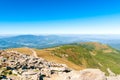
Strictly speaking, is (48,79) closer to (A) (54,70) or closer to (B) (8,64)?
(A) (54,70)

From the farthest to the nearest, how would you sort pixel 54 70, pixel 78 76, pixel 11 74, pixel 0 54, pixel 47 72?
pixel 0 54 → pixel 54 70 → pixel 47 72 → pixel 11 74 → pixel 78 76

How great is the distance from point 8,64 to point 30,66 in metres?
12.8

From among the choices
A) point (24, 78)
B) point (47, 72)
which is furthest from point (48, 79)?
point (24, 78)

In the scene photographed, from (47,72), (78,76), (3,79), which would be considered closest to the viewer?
(3,79)

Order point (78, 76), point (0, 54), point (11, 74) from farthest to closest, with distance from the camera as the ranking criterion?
1. point (0, 54)
2. point (11, 74)
3. point (78, 76)

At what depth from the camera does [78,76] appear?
7506 centimetres

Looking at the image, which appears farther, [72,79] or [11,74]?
[11,74]

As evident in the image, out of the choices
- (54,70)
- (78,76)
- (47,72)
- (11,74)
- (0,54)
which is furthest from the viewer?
(0,54)

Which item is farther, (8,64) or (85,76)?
(8,64)

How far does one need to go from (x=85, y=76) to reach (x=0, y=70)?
37929 millimetres

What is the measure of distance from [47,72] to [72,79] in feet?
72.6

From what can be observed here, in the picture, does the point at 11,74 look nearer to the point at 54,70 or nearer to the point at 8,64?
the point at 8,64

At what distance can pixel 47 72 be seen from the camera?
94438mm

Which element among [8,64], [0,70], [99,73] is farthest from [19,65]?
[99,73]
